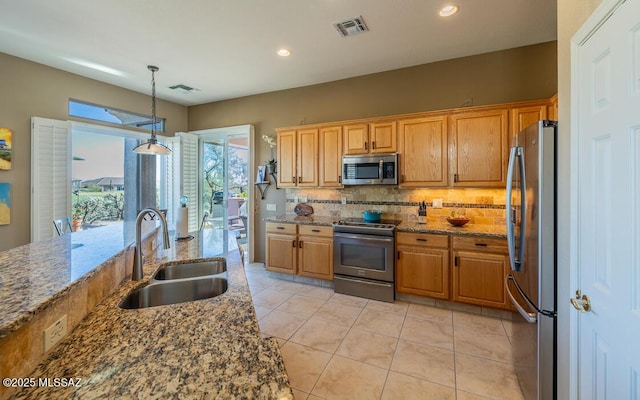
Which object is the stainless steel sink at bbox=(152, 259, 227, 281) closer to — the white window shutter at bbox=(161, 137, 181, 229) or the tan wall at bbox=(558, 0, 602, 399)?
the tan wall at bbox=(558, 0, 602, 399)

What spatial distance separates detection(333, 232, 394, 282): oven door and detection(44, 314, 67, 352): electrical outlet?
9.29ft

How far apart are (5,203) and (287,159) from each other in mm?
3503

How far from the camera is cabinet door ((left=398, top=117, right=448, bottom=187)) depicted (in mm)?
3283

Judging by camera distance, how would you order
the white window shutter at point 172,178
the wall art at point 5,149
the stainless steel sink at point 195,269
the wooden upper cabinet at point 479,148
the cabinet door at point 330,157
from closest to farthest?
1. the stainless steel sink at point 195,269
2. the wooden upper cabinet at point 479,148
3. the wall art at point 5,149
4. the cabinet door at point 330,157
5. the white window shutter at point 172,178

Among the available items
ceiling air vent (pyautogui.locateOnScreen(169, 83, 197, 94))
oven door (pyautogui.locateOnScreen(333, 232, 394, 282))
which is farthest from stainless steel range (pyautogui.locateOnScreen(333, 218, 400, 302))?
ceiling air vent (pyautogui.locateOnScreen(169, 83, 197, 94))

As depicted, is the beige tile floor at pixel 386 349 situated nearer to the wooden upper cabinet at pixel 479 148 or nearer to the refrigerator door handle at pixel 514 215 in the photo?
the refrigerator door handle at pixel 514 215

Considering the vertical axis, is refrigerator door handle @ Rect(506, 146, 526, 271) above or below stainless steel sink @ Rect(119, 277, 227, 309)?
above

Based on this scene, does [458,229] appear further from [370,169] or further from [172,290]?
[172,290]

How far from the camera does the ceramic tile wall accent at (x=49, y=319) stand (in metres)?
0.70

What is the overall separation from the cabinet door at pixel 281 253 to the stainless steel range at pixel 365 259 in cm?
69


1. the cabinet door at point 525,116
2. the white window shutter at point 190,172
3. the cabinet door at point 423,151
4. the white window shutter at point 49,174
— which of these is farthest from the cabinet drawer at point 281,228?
the cabinet door at point 525,116

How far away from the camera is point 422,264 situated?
315cm

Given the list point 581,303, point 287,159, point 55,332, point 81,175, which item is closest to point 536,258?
point 581,303

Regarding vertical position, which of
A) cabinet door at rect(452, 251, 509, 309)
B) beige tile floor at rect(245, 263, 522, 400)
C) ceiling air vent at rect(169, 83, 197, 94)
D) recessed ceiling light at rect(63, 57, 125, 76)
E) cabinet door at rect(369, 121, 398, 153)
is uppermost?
ceiling air vent at rect(169, 83, 197, 94)
